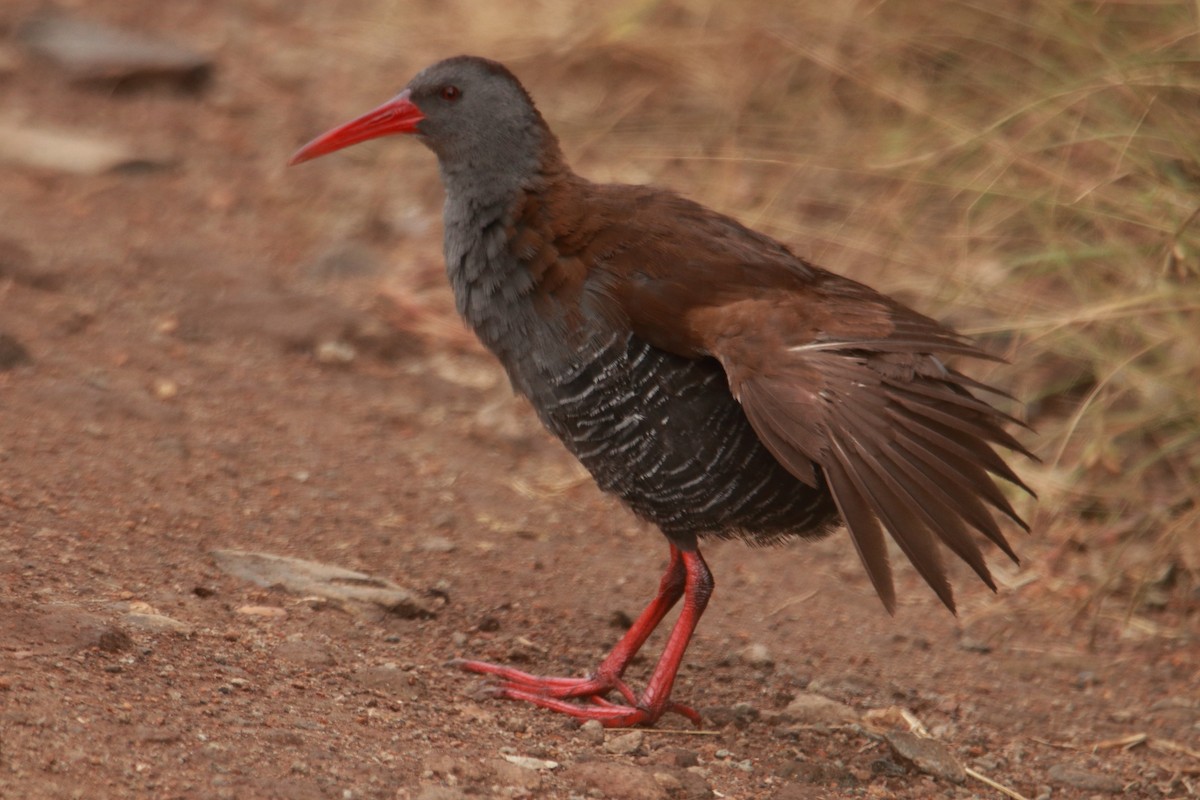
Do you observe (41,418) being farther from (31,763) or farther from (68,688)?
(31,763)

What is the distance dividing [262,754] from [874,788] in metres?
1.38

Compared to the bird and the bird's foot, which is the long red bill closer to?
the bird

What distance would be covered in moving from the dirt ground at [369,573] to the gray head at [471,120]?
1.17 meters

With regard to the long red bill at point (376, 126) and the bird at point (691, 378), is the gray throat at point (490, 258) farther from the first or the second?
the long red bill at point (376, 126)

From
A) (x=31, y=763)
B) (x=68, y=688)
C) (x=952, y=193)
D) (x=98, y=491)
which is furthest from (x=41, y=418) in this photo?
(x=952, y=193)

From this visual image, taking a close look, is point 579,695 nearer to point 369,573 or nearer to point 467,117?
point 369,573

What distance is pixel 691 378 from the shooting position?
344cm


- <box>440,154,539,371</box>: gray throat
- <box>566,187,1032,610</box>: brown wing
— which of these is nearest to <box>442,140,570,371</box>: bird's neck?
<box>440,154,539,371</box>: gray throat

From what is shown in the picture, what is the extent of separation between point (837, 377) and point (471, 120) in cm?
127

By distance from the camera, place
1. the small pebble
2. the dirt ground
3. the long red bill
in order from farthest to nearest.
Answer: the long red bill, the small pebble, the dirt ground

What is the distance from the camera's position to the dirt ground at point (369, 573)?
3035mm

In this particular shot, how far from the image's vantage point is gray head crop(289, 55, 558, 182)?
3.83 metres

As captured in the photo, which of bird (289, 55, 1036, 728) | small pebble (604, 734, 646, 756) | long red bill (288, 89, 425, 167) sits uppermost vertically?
long red bill (288, 89, 425, 167)

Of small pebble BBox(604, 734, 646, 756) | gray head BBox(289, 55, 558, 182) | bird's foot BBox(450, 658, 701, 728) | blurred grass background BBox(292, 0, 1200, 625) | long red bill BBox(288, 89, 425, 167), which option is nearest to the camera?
small pebble BBox(604, 734, 646, 756)
